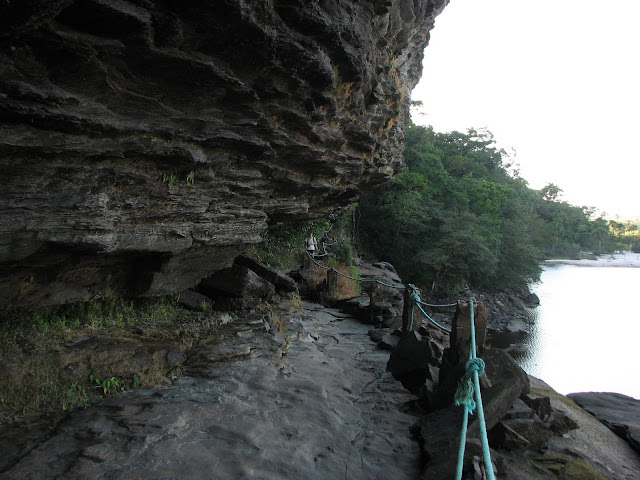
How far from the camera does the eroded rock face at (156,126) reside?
3549 millimetres

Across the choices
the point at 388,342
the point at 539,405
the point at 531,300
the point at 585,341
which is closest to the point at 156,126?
the point at 388,342

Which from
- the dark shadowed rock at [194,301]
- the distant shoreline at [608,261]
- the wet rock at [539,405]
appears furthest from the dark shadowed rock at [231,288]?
the distant shoreline at [608,261]

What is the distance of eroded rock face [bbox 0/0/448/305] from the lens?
355 centimetres

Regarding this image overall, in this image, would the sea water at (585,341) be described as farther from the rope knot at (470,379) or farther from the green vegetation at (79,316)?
the green vegetation at (79,316)

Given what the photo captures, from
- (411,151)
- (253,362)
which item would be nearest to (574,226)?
(411,151)

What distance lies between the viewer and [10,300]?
4.42 m

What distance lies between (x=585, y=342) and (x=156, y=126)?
68.4ft

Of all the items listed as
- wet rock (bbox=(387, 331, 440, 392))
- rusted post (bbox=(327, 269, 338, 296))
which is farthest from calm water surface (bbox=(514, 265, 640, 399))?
wet rock (bbox=(387, 331, 440, 392))

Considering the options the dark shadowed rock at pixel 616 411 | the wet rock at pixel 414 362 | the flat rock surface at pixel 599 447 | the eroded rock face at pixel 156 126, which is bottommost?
the dark shadowed rock at pixel 616 411

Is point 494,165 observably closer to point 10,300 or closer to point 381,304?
point 381,304

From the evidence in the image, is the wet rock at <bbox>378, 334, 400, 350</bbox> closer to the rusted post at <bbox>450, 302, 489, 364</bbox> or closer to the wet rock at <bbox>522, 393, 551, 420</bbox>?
the rusted post at <bbox>450, 302, 489, 364</bbox>

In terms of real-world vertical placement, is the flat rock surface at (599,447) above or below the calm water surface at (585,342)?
above

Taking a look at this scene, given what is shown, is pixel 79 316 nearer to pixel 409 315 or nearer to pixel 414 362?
pixel 414 362

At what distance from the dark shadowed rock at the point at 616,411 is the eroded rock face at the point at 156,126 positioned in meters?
5.65
